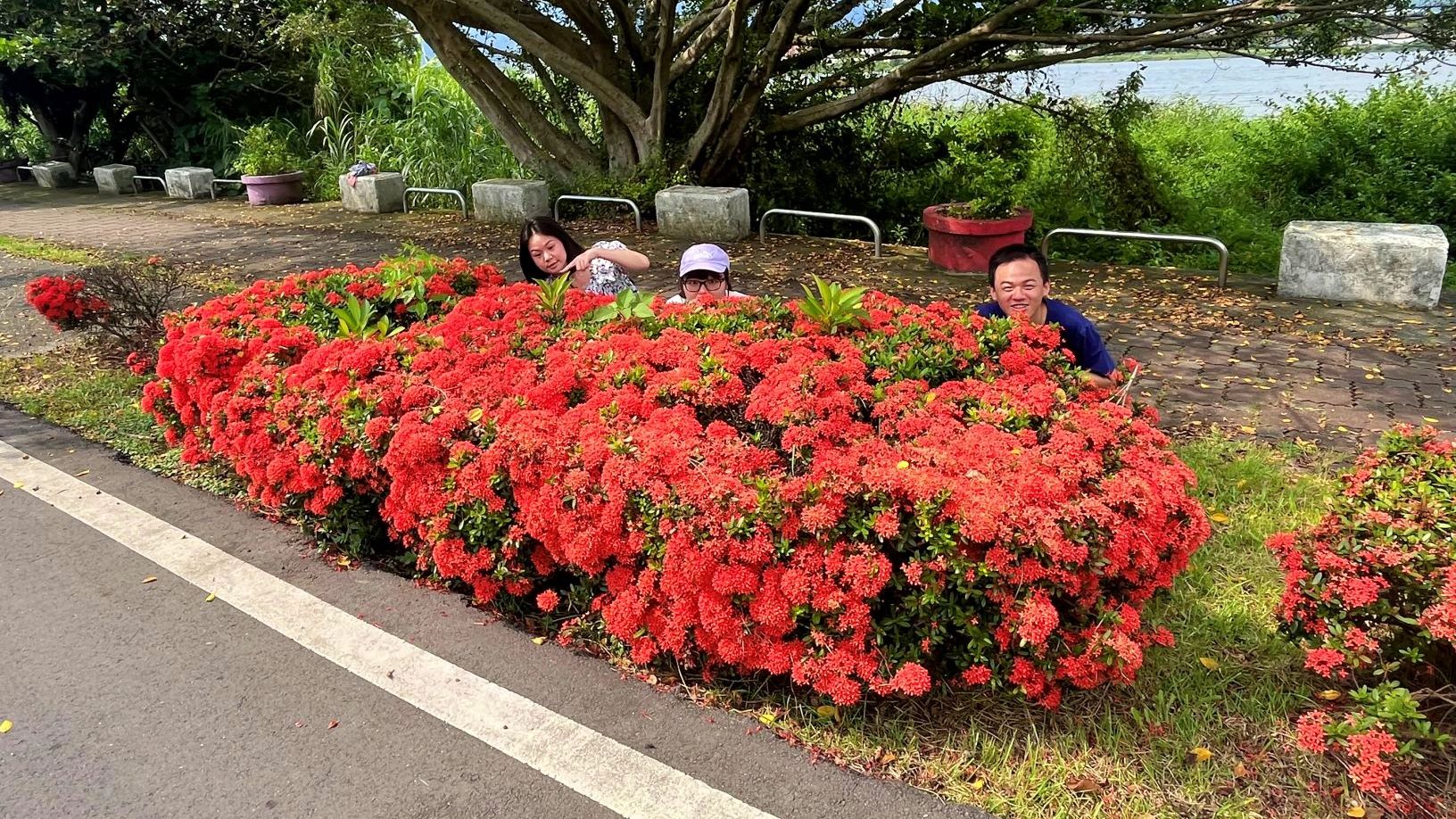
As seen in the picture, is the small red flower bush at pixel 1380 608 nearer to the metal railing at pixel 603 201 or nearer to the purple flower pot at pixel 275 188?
the metal railing at pixel 603 201

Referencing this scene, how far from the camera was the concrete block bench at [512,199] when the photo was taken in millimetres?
11547

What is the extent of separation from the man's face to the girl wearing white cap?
4.15 ft

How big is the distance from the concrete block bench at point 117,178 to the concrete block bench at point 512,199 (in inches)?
422

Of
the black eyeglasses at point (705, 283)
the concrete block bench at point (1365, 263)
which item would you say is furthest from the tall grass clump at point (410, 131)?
the concrete block bench at point (1365, 263)

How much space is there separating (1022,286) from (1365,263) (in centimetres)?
453

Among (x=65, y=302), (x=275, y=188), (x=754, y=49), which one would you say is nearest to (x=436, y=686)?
(x=65, y=302)

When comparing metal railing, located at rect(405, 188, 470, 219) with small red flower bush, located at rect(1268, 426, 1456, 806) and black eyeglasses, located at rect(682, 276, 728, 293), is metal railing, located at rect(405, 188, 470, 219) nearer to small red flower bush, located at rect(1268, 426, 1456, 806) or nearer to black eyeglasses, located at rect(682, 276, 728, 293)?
black eyeglasses, located at rect(682, 276, 728, 293)

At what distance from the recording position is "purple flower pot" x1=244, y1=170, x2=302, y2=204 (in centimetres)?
1519

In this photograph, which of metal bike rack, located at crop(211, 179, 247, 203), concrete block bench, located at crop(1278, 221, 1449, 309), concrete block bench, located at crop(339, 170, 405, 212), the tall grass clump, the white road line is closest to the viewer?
the white road line

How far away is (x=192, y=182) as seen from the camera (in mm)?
16750

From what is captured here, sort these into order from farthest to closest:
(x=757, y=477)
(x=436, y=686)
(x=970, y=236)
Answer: (x=970, y=236), (x=436, y=686), (x=757, y=477)

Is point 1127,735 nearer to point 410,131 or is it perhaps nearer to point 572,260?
point 572,260

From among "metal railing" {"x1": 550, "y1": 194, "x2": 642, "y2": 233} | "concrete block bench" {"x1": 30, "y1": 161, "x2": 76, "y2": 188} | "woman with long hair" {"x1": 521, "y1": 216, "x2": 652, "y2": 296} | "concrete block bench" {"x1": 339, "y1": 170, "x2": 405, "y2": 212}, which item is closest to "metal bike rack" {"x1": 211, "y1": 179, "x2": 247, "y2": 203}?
"concrete block bench" {"x1": 339, "y1": 170, "x2": 405, "y2": 212}

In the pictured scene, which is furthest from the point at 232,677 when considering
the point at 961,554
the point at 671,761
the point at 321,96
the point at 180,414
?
the point at 321,96
